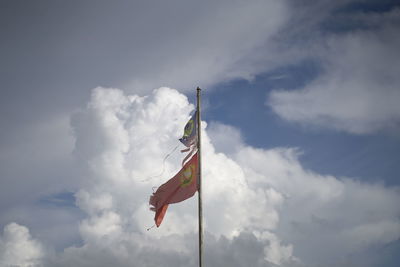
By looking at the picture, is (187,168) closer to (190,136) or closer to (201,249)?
(190,136)

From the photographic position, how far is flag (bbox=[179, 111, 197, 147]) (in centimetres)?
2766

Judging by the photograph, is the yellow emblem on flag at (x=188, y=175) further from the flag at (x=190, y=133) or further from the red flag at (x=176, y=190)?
the flag at (x=190, y=133)

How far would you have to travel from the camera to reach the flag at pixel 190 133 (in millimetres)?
27656

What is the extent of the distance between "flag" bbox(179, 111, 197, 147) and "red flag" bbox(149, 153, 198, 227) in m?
1.33

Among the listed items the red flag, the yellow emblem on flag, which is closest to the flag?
the red flag

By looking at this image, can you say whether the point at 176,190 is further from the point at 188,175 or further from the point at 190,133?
the point at 190,133

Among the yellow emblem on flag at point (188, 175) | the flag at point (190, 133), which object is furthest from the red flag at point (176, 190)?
the flag at point (190, 133)

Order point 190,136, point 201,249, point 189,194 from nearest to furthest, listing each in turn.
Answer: point 201,249
point 189,194
point 190,136

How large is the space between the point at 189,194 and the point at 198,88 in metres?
8.08

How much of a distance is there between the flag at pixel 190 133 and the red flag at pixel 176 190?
4.36 ft

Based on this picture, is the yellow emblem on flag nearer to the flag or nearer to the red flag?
the red flag

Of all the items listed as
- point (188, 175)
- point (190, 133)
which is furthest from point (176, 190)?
point (190, 133)

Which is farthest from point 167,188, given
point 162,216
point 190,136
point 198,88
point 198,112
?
point 198,88

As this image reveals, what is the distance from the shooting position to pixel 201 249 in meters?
23.0
